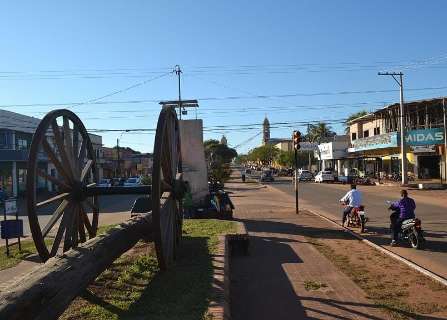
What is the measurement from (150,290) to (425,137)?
1794 inches

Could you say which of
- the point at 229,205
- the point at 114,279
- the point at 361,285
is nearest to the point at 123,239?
the point at 114,279

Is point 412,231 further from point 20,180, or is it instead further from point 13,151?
point 20,180

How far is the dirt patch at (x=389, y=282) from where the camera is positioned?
822cm

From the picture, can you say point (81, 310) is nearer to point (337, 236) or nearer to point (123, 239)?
point (123, 239)

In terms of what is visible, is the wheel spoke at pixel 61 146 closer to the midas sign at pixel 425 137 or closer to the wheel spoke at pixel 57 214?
the wheel spoke at pixel 57 214

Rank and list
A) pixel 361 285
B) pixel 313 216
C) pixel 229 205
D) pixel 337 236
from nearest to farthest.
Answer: pixel 361 285, pixel 337 236, pixel 229 205, pixel 313 216

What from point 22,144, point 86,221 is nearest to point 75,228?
point 86,221

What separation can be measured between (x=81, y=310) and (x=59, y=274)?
141 cm

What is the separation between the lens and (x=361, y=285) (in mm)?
10031

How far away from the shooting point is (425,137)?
49.6 meters

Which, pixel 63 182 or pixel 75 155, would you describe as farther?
pixel 75 155

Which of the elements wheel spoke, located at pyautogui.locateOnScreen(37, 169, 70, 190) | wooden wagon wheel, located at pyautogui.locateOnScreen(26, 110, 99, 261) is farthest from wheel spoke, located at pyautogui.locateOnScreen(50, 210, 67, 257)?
wheel spoke, located at pyautogui.locateOnScreen(37, 169, 70, 190)

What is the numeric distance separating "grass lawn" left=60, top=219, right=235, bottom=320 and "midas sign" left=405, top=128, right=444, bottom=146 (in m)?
41.0

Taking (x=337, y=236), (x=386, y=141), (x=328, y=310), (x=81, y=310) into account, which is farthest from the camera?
(x=386, y=141)
